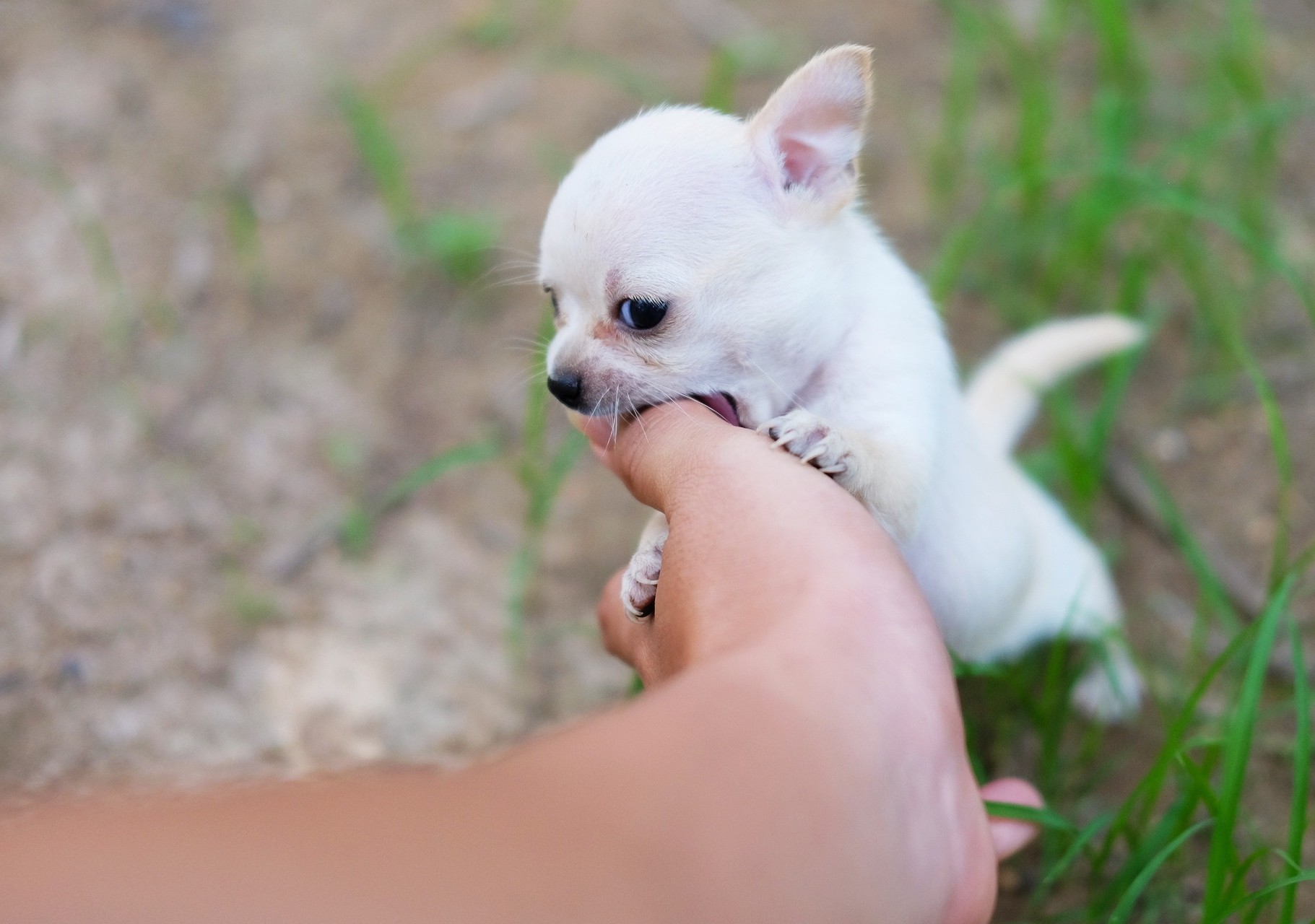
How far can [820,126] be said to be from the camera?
1.87m

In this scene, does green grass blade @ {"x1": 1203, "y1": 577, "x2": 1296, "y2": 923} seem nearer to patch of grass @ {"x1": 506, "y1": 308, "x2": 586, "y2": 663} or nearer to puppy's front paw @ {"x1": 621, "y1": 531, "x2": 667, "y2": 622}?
puppy's front paw @ {"x1": 621, "y1": 531, "x2": 667, "y2": 622}

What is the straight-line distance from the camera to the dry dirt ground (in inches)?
103

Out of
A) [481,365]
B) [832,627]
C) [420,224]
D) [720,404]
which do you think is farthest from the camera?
[420,224]

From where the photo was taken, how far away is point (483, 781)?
44.9 inches

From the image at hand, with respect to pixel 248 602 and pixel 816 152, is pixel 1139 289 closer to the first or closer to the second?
pixel 816 152

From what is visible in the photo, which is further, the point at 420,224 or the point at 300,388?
the point at 420,224

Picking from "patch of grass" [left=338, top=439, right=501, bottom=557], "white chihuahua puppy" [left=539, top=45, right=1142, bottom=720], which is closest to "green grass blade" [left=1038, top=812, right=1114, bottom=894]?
"white chihuahua puppy" [left=539, top=45, right=1142, bottom=720]

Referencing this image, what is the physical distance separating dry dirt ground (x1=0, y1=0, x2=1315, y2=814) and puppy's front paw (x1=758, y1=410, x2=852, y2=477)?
1311 millimetres

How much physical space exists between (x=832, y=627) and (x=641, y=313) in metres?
0.71

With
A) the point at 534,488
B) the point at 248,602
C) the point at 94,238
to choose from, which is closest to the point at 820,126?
the point at 534,488

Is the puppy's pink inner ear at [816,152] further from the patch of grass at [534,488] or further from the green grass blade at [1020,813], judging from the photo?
the green grass blade at [1020,813]

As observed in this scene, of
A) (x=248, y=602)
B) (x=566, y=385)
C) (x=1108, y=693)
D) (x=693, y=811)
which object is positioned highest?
(x=566, y=385)

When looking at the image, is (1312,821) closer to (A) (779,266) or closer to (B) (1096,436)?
Answer: (B) (1096,436)

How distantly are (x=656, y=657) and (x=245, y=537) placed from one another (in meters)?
1.75
